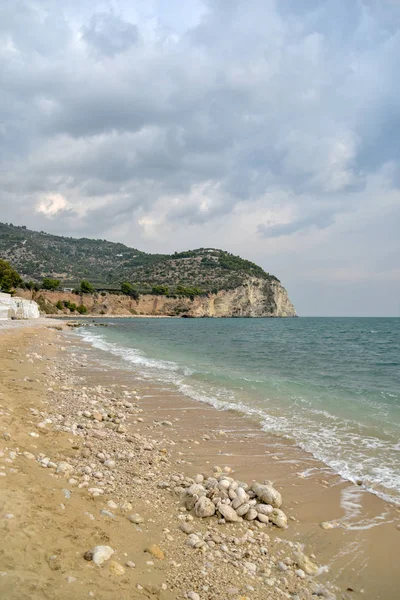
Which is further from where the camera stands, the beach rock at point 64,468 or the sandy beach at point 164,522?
the beach rock at point 64,468

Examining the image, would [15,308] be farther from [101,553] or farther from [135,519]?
[101,553]

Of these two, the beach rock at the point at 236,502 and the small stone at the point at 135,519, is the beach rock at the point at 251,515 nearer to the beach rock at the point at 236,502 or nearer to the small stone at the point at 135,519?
the beach rock at the point at 236,502

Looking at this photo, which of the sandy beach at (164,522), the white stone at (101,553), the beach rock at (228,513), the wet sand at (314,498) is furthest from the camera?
the beach rock at (228,513)

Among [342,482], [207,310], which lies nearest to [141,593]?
[342,482]

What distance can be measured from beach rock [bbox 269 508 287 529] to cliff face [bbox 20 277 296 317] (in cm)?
10796

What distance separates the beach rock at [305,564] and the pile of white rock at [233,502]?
65cm

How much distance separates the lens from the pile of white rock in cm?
493

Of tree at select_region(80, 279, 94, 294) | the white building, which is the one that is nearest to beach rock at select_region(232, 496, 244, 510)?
the white building

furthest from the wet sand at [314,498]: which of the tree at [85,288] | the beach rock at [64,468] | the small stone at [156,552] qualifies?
the tree at [85,288]

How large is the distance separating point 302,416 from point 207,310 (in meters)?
145

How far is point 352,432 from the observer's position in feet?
30.7

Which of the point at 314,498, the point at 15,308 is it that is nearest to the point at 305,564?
the point at 314,498

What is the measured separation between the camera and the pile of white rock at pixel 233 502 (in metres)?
4.93

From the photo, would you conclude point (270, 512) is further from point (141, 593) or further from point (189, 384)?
point (189, 384)
